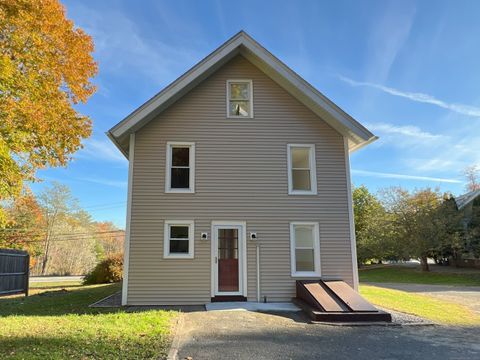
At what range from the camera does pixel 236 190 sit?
10156mm

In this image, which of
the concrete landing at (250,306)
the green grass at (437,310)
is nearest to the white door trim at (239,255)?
the concrete landing at (250,306)

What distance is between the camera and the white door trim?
31.8 feet

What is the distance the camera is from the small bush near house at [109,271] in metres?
16.8

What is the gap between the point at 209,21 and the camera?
12.6m

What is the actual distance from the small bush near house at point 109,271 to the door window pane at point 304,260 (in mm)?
10567

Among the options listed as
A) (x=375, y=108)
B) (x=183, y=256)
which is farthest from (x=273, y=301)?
(x=375, y=108)

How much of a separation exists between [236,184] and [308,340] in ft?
17.1

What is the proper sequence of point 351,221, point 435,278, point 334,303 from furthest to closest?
point 435,278
point 351,221
point 334,303

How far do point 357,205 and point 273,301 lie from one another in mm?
24988

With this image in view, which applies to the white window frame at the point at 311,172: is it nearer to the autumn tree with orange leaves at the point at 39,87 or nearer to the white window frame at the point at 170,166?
the white window frame at the point at 170,166

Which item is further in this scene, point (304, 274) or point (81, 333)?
point (304, 274)

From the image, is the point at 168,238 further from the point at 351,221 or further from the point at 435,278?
the point at 435,278

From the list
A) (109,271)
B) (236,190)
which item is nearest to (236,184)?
(236,190)

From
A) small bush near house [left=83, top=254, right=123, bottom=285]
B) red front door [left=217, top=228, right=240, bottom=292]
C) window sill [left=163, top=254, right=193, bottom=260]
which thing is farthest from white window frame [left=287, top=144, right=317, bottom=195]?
small bush near house [left=83, top=254, right=123, bottom=285]
